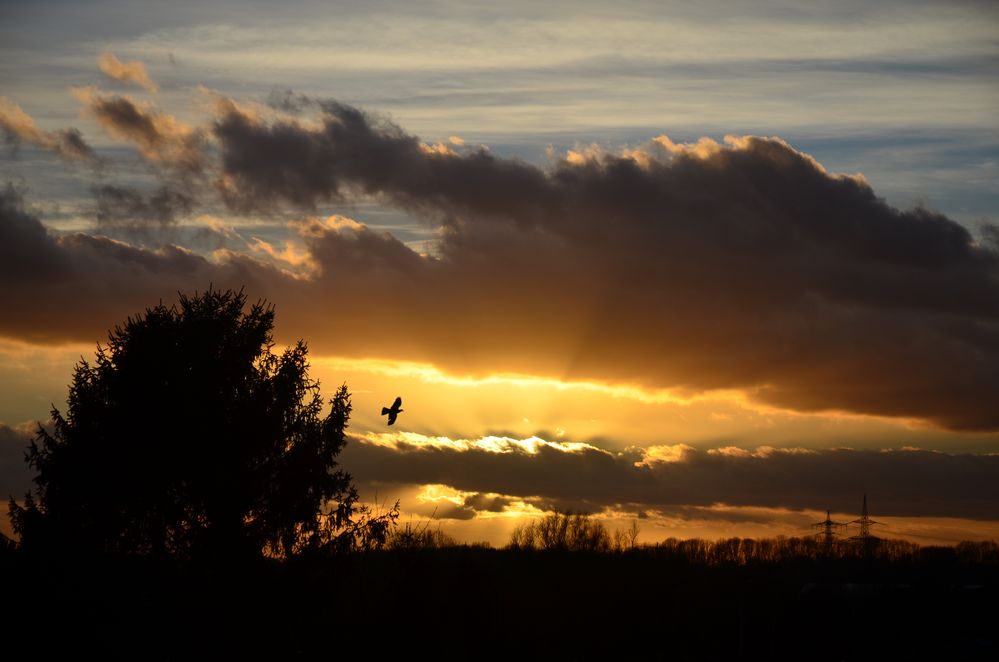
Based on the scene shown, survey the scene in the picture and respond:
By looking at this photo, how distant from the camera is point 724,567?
477 feet

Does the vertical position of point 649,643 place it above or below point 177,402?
below

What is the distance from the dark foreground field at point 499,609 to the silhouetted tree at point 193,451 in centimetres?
142

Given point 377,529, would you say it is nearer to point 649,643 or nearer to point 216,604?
point 216,604

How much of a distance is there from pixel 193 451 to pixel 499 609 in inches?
1611

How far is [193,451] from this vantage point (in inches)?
1734

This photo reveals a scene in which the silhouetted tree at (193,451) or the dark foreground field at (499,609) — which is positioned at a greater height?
the silhouetted tree at (193,451)

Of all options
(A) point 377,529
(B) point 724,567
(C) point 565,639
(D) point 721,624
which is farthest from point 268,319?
(B) point 724,567

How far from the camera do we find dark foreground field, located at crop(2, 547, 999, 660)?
4125 centimetres

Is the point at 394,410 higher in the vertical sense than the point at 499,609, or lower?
higher

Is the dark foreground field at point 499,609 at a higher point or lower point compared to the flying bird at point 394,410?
lower

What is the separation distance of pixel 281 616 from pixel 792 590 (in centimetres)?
8649

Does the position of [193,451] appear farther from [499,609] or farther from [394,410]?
[499,609]

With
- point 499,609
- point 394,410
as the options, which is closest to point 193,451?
point 394,410

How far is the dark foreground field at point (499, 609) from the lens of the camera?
135ft
